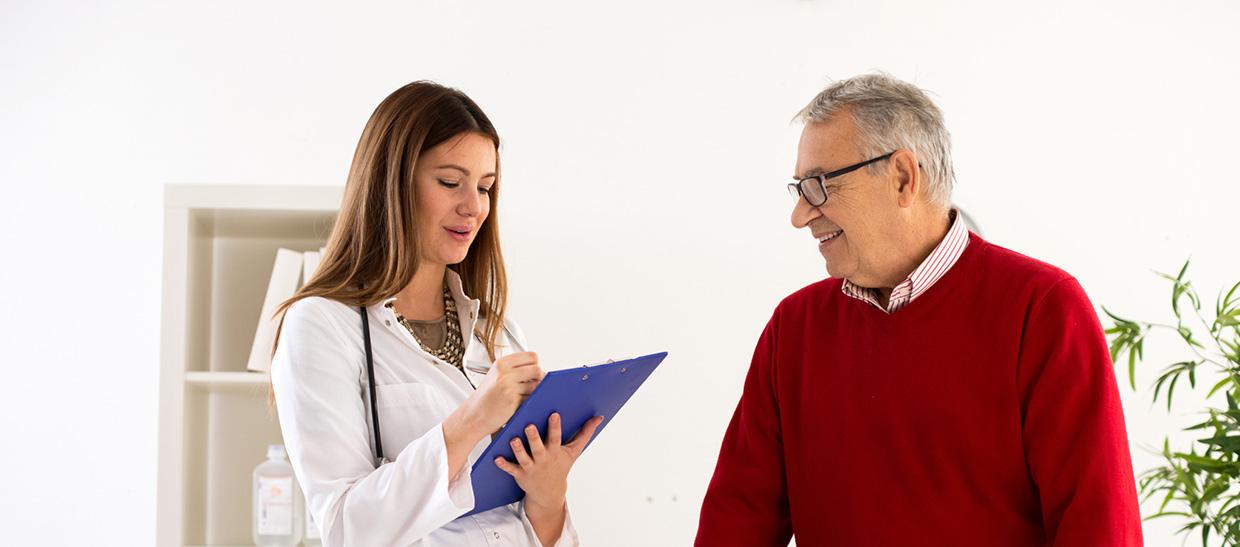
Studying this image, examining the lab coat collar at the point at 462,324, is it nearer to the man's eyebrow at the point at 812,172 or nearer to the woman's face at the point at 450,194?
the woman's face at the point at 450,194

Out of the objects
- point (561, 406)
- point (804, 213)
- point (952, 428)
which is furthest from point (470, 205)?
point (952, 428)

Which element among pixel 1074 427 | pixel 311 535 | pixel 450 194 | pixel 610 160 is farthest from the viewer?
pixel 610 160

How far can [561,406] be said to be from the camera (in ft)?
4.98

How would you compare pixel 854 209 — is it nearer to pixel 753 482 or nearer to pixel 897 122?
pixel 897 122

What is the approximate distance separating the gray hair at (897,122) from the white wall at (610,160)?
1230 millimetres

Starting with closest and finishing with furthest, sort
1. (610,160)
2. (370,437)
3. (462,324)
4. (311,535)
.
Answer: (370,437)
(462,324)
(311,535)
(610,160)

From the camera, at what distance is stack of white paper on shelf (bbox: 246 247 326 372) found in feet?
7.86

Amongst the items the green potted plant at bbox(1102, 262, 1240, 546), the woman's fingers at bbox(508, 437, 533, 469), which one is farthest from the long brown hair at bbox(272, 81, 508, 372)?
the green potted plant at bbox(1102, 262, 1240, 546)

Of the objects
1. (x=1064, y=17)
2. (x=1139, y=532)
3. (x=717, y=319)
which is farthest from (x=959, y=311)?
(x=1064, y=17)

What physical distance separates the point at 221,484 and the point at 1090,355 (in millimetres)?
1964

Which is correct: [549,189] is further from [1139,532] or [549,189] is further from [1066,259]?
[1139,532]

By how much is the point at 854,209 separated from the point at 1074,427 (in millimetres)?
428

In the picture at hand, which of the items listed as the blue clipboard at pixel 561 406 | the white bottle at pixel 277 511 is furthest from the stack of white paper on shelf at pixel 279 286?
the blue clipboard at pixel 561 406

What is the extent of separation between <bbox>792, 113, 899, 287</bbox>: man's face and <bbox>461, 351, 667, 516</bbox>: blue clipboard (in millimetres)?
337
